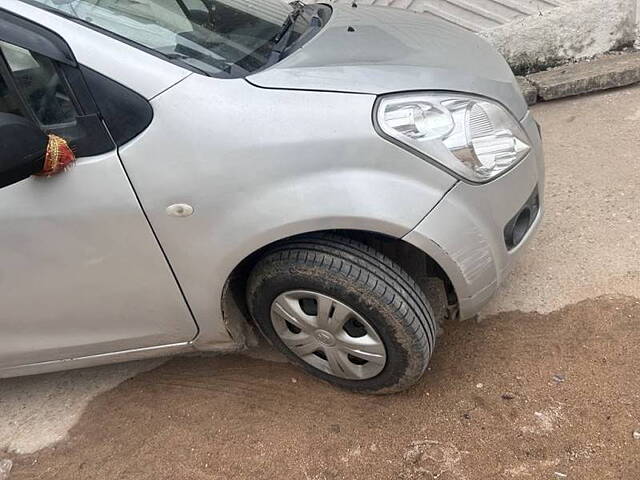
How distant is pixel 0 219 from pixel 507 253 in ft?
5.71

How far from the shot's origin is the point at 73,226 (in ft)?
6.40

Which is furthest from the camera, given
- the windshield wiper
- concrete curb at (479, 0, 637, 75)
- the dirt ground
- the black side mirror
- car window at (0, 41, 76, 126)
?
concrete curb at (479, 0, 637, 75)

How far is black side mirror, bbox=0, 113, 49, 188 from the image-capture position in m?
1.75

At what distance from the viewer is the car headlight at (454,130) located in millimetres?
1929

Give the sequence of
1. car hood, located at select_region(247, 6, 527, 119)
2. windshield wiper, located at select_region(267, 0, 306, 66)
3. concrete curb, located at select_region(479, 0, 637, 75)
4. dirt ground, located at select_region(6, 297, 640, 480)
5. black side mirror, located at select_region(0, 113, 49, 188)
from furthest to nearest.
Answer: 1. concrete curb, located at select_region(479, 0, 637, 75)
2. windshield wiper, located at select_region(267, 0, 306, 66)
3. dirt ground, located at select_region(6, 297, 640, 480)
4. car hood, located at select_region(247, 6, 527, 119)
5. black side mirror, located at select_region(0, 113, 49, 188)

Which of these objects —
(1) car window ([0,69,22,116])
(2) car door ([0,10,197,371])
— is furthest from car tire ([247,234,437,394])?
(1) car window ([0,69,22,116])

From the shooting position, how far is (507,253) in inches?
84.8

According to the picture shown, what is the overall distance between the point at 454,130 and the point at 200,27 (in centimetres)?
104

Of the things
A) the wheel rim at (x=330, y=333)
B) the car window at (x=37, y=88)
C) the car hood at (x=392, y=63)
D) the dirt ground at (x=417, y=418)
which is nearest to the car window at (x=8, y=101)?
the car window at (x=37, y=88)

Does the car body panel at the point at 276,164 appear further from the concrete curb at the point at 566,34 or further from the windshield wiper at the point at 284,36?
the concrete curb at the point at 566,34

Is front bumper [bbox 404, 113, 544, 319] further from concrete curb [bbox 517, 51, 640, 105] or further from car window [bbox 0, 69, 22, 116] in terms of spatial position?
concrete curb [bbox 517, 51, 640, 105]

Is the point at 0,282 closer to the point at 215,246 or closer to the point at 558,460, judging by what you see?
the point at 215,246

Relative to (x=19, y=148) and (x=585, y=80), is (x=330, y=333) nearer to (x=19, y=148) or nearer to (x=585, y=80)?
(x=19, y=148)

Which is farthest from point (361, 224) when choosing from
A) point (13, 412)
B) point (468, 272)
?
point (13, 412)
